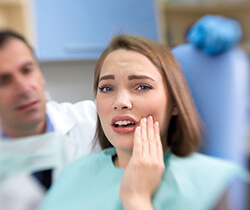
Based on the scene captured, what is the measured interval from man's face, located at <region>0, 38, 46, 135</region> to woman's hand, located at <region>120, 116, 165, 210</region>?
123mm

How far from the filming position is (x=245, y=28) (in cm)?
42

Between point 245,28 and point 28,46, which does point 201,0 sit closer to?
point 245,28

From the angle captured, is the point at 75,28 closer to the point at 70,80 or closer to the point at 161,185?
the point at 70,80

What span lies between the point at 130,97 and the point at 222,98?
0.13m

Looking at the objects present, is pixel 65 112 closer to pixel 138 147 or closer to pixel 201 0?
pixel 138 147

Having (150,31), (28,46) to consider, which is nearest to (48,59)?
(28,46)

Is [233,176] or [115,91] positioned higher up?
[115,91]

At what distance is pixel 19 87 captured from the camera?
1.09ft

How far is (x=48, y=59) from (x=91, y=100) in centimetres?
8

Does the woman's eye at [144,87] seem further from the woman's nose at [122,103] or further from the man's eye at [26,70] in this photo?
the man's eye at [26,70]

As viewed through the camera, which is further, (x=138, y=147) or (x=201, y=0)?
(x=201, y=0)

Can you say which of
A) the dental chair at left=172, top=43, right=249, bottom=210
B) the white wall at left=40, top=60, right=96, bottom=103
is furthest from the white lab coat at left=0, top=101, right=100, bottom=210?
the dental chair at left=172, top=43, right=249, bottom=210

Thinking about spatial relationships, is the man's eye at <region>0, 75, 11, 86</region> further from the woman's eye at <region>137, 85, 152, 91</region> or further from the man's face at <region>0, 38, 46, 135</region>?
the woman's eye at <region>137, 85, 152, 91</region>

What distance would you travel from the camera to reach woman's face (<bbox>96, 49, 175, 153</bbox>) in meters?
0.33
